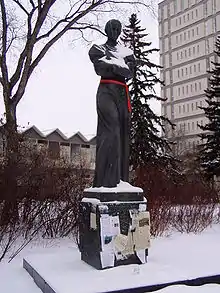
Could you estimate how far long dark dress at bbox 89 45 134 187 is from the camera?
604 cm

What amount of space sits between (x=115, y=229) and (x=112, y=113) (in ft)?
5.53

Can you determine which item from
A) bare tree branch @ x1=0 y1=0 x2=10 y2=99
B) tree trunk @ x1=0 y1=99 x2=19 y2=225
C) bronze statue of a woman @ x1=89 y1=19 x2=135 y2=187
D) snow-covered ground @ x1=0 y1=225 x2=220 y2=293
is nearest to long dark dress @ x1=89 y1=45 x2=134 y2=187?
bronze statue of a woman @ x1=89 y1=19 x2=135 y2=187

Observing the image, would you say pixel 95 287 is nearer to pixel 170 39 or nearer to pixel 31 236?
pixel 31 236

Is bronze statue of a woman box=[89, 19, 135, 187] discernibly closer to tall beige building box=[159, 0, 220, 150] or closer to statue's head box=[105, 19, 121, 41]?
statue's head box=[105, 19, 121, 41]

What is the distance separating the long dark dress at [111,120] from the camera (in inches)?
238

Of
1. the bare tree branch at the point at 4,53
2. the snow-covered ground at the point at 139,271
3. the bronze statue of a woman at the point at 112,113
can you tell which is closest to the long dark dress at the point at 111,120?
the bronze statue of a woman at the point at 112,113

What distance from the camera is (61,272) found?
541 cm

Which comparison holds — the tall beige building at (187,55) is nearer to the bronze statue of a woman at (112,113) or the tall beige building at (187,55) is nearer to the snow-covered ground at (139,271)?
the snow-covered ground at (139,271)

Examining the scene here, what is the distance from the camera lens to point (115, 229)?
5.61m

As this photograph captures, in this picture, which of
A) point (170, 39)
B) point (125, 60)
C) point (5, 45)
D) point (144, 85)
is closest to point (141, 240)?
point (125, 60)

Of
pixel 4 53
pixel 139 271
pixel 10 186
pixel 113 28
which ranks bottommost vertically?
pixel 139 271

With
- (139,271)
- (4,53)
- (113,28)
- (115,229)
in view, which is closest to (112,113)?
(113,28)

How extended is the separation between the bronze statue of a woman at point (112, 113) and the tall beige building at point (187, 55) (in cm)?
6118

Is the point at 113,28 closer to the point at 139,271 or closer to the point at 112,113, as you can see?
the point at 112,113
